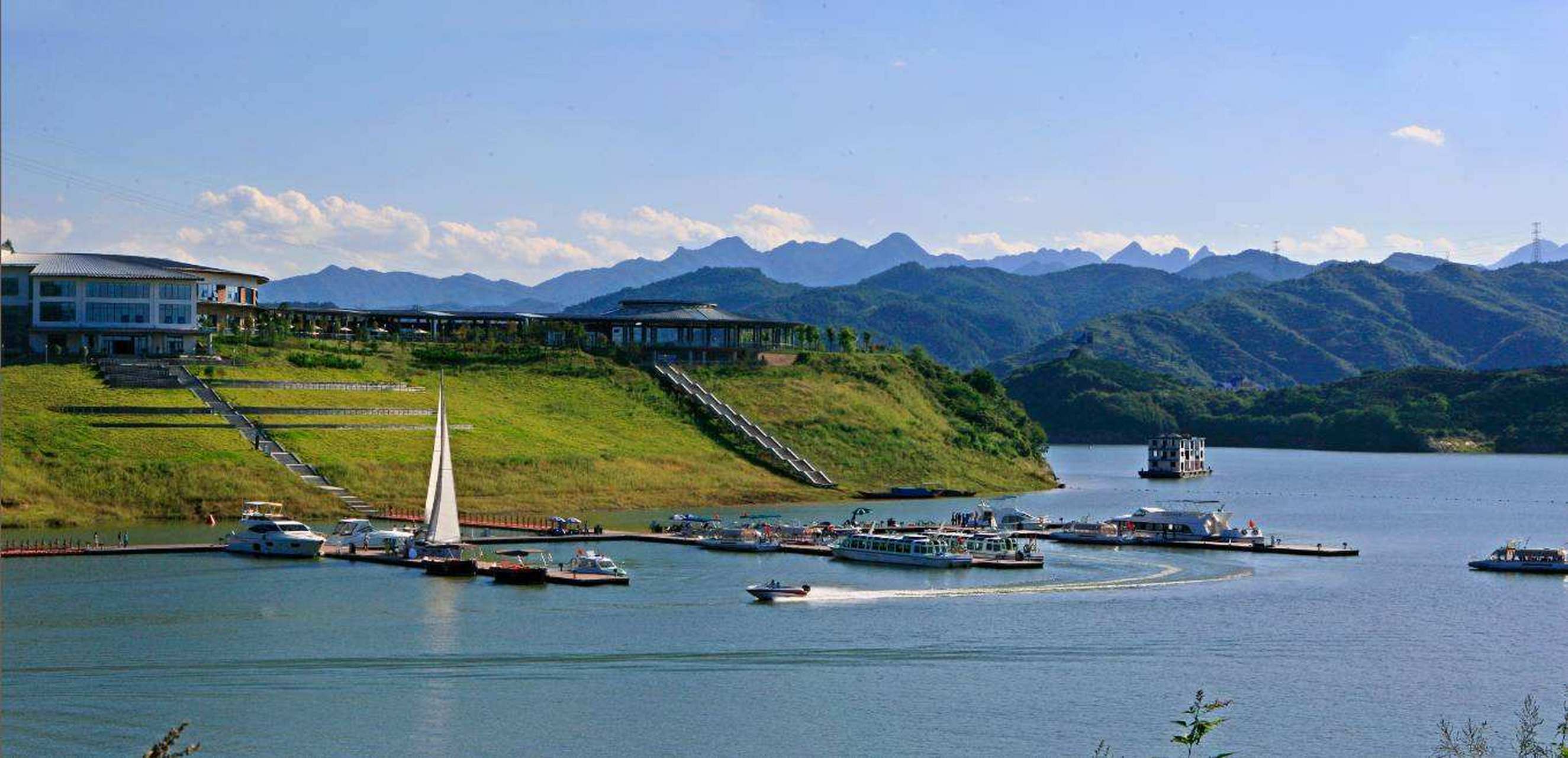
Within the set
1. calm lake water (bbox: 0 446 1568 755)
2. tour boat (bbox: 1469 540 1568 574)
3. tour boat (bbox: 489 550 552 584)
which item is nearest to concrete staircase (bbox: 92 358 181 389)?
calm lake water (bbox: 0 446 1568 755)

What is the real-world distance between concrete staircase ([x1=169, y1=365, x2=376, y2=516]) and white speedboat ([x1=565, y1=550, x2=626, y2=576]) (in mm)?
26752


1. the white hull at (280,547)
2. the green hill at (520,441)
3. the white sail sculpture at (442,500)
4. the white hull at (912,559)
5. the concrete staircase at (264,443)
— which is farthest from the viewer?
the concrete staircase at (264,443)

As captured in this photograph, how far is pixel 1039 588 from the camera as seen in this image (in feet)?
268

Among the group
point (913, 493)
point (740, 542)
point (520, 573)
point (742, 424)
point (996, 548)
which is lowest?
point (520, 573)

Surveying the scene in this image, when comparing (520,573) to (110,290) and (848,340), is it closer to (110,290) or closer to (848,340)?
(110,290)

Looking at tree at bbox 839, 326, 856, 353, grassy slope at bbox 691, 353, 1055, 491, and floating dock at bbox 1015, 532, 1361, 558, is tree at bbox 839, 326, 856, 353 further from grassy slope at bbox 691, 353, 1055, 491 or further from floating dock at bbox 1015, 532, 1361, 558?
floating dock at bbox 1015, 532, 1361, 558

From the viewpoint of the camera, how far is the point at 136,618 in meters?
65.4

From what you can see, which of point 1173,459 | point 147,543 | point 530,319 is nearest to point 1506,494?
point 1173,459

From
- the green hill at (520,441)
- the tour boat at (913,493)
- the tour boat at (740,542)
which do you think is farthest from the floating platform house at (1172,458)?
the tour boat at (740,542)

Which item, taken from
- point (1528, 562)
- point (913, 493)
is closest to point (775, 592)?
point (1528, 562)

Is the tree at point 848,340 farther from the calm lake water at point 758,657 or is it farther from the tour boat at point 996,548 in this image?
the calm lake water at point 758,657

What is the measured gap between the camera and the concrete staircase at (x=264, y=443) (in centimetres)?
10594

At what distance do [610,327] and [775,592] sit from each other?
9415 centimetres

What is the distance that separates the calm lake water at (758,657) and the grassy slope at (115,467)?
24.2 ft
